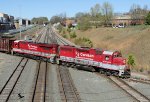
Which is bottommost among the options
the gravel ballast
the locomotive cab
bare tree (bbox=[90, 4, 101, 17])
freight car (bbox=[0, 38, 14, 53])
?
the gravel ballast

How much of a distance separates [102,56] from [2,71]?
1163cm

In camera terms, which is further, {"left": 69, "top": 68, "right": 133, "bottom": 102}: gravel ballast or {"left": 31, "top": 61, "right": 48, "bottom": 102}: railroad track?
{"left": 69, "top": 68, "right": 133, "bottom": 102}: gravel ballast

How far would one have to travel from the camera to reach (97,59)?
3338 centimetres

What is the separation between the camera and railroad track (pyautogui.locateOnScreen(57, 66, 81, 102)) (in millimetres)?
22844

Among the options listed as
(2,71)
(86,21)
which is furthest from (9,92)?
(86,21)

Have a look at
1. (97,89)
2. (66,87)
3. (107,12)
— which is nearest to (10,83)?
(66,87)

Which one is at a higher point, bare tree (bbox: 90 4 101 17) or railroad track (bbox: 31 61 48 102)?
bare tree (bbox: 90 4 101 17)

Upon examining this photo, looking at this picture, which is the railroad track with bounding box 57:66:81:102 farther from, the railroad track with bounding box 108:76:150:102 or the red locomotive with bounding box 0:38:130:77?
the railroad track with bounding box 108:76:150:102

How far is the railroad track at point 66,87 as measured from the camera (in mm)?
22844

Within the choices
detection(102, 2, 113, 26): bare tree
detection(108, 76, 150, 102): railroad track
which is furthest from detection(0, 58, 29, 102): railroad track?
detection(102, 2, 113, 26): bare tree

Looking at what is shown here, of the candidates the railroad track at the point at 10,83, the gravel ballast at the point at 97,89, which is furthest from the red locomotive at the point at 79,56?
the railroad track at the point at 10,83

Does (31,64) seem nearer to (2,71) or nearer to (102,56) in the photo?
(2,71)

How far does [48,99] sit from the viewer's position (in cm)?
2255

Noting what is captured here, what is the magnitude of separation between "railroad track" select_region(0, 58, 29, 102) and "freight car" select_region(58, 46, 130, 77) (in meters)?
5.44
